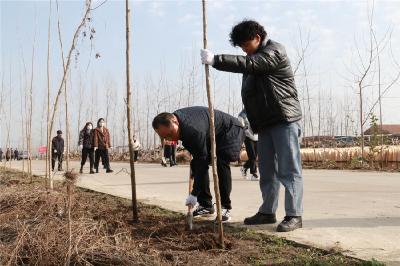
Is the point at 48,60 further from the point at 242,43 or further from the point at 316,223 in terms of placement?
the point at 316,223

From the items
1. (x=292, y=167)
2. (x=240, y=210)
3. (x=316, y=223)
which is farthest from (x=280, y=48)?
(x=240, y=210)

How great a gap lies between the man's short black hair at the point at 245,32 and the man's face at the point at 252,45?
0.02 meters

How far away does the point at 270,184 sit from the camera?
4172mm

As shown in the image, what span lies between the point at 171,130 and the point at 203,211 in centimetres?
109

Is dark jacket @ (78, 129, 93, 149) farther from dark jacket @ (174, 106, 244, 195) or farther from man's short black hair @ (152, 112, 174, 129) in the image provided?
man's short black hair @ (152, 112, 174, 129)

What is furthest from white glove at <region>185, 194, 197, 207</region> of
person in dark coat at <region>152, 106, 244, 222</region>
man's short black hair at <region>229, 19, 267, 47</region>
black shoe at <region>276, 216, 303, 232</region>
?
man's short black hair at <region>229, 19, 267, 47</region>

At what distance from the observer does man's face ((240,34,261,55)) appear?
3902mm

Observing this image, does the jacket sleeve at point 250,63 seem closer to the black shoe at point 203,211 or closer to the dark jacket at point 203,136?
the dark jacket at point 203,136

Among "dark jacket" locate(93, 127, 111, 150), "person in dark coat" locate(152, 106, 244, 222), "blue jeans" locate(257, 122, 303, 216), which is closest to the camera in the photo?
"blue jeans" locate(257, 122, 303, 216)

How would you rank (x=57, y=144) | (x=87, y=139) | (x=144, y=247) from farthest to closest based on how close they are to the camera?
(x=57, y=144) → (x=87, y=139) → (x=144, y=247)

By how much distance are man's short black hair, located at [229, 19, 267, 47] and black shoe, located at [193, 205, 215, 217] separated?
168 centimetres

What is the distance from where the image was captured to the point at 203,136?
408cm

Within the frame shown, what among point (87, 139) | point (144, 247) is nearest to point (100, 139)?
point (87, 139)

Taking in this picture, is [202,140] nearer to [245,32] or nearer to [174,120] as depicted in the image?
[174,120]
